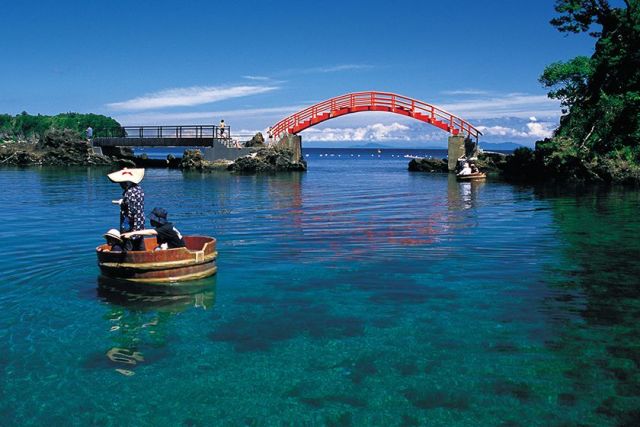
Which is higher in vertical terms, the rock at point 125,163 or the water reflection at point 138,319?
the rock at point 125,163

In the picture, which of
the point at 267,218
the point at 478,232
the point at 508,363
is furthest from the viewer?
the point at 267,218

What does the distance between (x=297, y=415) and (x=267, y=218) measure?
55.0 ft

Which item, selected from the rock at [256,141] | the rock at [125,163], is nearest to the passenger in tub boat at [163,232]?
the rock at [256,141]

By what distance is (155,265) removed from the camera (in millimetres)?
11797

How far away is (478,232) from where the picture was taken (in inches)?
781

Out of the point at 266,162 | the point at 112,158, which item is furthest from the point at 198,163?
the point at 112,158

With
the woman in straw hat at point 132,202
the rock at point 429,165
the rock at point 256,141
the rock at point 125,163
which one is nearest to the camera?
the woman in straw hat at point 132,202

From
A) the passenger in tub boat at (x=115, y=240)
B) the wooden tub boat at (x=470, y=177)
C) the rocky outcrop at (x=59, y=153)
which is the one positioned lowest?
the passenger in tub boat at (x=115, y=240)

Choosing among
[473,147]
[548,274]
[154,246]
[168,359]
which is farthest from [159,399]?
[473,147]

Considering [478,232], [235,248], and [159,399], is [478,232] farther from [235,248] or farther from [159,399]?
[159,399]

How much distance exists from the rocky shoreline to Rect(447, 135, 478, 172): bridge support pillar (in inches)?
601

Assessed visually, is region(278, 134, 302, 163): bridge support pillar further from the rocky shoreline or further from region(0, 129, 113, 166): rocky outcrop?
region(0, 129, 113, 166): rocky outcrop

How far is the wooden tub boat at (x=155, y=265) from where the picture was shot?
11797 mm

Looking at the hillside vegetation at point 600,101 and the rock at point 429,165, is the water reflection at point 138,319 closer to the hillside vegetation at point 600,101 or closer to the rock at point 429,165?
the hillside vegetation at point 600,101
